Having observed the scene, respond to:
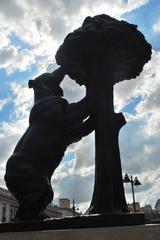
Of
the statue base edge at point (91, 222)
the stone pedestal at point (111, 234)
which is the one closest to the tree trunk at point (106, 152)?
the statue base edge at point (91, 222)

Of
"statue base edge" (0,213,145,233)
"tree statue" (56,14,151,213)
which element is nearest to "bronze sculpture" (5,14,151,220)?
"tree statue" (56,14,151,213)

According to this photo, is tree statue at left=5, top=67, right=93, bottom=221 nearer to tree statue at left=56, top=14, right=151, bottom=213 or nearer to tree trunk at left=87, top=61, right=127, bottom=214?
tree trunk at left=87, top=61, right=127, bottom=214

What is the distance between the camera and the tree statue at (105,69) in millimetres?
5582

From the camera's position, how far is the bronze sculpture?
551 centimetres

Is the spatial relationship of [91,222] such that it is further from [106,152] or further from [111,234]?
[106,152]

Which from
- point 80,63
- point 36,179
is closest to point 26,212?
point 36,179

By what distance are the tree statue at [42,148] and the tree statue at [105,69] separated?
0.45 meters

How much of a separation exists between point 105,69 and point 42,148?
7.04 ft

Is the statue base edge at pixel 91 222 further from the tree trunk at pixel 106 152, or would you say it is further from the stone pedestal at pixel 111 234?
the tree trunk at pixel 106 152

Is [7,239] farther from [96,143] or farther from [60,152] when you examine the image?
[96,143]

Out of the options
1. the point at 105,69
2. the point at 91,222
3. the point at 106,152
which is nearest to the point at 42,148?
the point at 106,152

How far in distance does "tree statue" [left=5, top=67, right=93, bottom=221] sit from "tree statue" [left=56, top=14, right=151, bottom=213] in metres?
0.45

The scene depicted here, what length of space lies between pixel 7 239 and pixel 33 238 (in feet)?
1.40

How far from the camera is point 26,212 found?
17.5 feet
